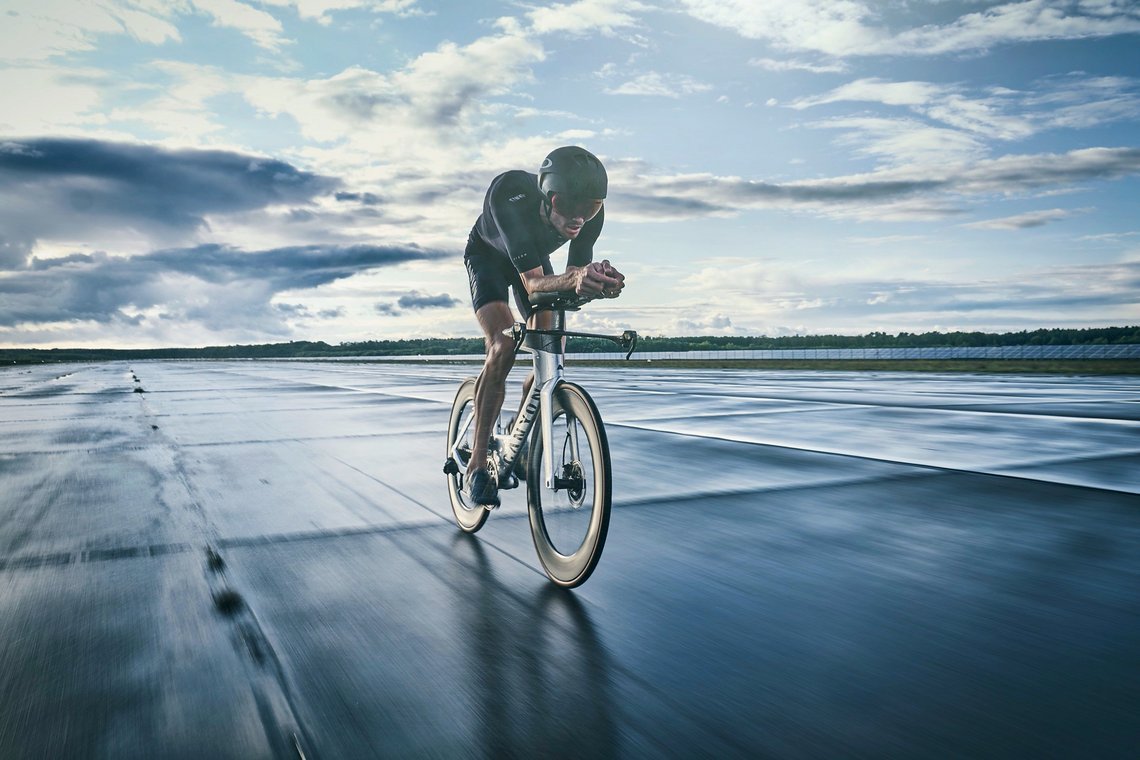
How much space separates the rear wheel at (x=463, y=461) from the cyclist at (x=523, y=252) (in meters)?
0.34

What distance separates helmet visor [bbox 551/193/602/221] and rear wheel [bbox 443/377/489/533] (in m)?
1.60

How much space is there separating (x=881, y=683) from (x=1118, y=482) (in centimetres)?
507

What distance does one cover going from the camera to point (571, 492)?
4332mm

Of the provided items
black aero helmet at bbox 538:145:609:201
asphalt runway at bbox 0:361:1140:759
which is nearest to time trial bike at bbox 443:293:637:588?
asphalt runway at bbox 0:361:1140:759

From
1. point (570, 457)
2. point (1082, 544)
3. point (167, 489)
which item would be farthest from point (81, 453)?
point (1082, 544)

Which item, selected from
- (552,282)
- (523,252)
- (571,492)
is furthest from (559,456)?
(523,252)

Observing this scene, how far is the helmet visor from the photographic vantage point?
430 cm

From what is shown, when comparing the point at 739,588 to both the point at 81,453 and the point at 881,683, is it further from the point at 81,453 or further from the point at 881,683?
the point at 81,453

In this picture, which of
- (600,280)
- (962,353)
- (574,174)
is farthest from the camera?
(962,353)

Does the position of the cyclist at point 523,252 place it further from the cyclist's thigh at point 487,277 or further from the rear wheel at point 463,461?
the rear wheel at point 463,461

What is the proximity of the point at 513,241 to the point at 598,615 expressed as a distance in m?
1.88

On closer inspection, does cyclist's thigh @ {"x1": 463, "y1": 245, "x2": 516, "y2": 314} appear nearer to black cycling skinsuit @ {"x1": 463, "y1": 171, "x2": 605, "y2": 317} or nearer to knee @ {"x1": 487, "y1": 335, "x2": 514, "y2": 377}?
black cycling skinsuit @ {"x1": 463, "y1": 171, "x2": 605, "y2": 317}

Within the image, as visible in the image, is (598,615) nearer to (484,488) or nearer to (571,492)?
(571,492)

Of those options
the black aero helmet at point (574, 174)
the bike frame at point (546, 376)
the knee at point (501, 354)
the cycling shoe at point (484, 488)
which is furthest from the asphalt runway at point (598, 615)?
the black aero helmet at point (574, 174)
